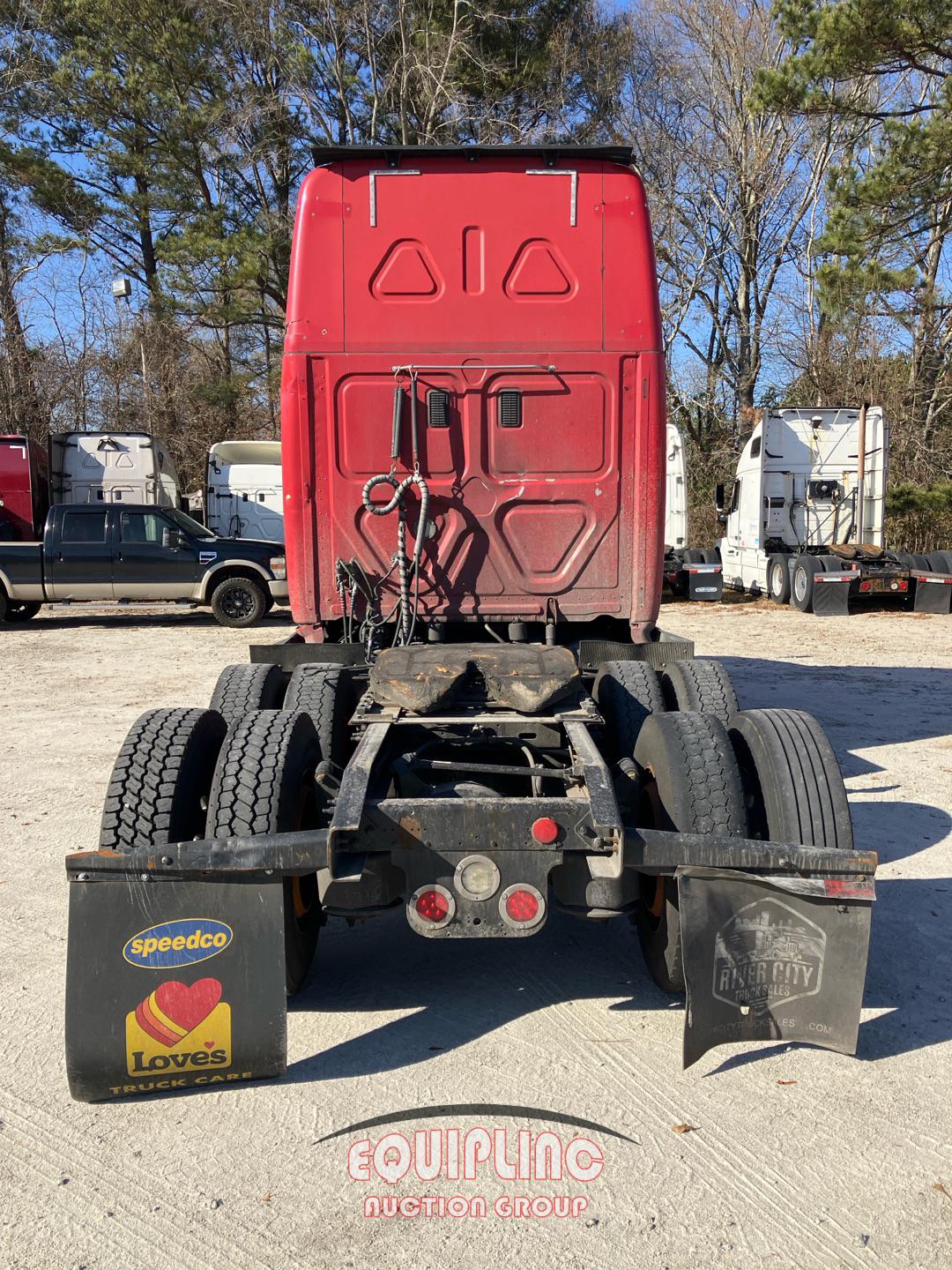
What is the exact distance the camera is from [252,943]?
3.06 metres

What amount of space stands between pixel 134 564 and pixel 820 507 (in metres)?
11.8

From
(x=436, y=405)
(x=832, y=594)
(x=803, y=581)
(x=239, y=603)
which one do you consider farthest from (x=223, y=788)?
(x=803, y=581)

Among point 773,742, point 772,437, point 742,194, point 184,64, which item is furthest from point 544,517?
point 742,194

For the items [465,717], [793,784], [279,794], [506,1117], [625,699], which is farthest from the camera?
[625,699]

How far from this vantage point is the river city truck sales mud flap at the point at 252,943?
3012 mm

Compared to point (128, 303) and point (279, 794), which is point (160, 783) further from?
point (128, 303)

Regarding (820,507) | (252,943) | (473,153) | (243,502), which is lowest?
(252,943)

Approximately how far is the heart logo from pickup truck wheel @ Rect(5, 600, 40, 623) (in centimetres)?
1519

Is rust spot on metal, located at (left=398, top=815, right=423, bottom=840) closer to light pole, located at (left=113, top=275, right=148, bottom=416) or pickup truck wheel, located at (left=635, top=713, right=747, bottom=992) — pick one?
pickup truck wheel, located at (left=635, top=713, right=747, bottom=992)

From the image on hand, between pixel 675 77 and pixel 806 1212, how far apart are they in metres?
33.9

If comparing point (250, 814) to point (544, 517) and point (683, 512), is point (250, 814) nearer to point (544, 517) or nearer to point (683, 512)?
point (544, 517)

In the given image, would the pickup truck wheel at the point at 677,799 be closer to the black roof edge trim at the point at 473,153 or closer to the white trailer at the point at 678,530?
the black roof edge trim at the point at 473,153

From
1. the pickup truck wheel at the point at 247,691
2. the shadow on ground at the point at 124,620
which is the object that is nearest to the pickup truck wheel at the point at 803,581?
the shadow on ground at the point at 124,620

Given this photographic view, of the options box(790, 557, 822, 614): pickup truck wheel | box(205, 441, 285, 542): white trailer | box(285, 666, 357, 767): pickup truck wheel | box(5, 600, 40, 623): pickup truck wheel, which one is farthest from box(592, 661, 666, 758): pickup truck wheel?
box(205, 441, 285, 542): white trailer
